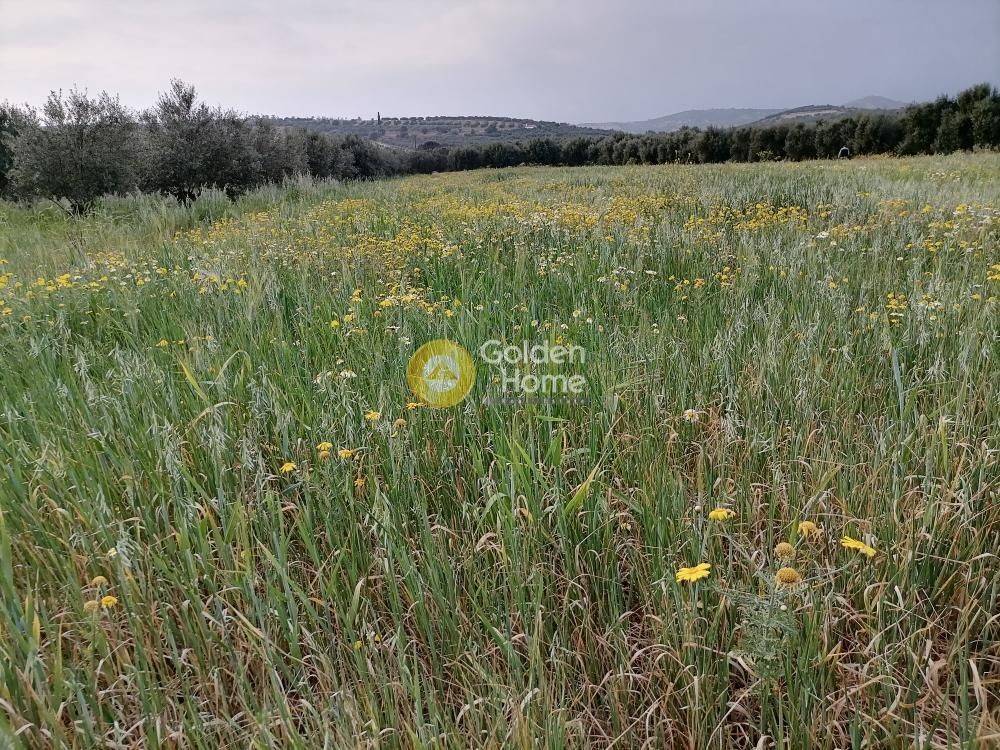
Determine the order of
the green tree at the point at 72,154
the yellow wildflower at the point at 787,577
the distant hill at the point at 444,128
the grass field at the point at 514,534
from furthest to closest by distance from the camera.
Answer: the distant hill at the point at 444,128, the green tree at the point at 72,154, the grass field at the point at 514,534, the yellow wildflower at the point at 787,577

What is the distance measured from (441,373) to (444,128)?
157 meters

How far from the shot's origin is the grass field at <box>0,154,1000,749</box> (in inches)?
50.4

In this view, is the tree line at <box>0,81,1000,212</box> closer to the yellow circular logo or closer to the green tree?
the green tree

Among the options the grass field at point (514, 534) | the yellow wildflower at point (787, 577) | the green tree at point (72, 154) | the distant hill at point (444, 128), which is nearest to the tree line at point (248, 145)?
the green tree at point (72, 154)

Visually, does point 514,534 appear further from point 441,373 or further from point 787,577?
point 441,373

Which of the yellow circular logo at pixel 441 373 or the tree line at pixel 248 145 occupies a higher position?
the tree line at pixel 248 145

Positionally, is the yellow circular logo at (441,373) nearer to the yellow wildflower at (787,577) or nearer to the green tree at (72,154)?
the yellow wildflower at (787,577)

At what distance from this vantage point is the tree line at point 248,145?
1431 cm

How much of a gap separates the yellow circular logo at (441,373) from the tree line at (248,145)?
1629 cm

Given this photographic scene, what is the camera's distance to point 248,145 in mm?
19906

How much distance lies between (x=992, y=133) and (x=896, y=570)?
123 ft

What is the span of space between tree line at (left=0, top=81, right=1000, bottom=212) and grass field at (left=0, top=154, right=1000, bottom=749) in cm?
1442

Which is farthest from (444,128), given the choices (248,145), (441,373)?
(441,373)

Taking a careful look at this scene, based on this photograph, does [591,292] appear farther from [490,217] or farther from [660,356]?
[490,217]
